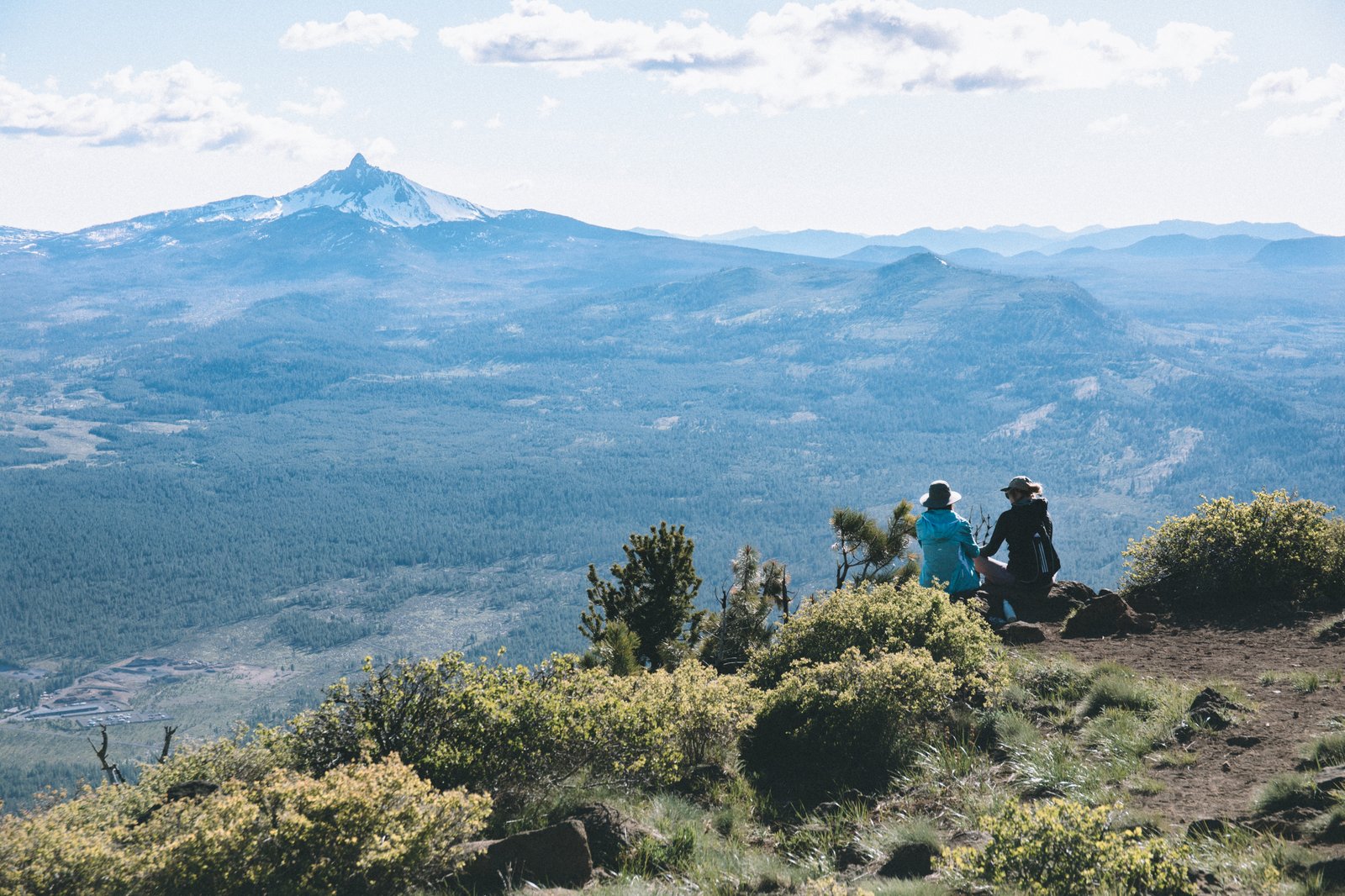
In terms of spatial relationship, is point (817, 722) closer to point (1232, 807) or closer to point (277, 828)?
point (1232, 807)

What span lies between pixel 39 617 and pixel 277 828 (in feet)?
726

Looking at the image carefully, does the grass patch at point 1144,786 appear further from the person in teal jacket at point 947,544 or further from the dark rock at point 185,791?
the dark rock at point 185,791

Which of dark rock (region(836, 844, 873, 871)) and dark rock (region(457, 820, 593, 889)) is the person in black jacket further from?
dark rock (region(457, 820, 593, 889))

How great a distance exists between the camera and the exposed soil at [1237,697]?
7.26 meters

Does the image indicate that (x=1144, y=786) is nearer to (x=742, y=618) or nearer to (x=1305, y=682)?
(x=1305, y=682)

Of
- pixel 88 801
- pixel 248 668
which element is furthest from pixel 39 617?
pixel 88 801

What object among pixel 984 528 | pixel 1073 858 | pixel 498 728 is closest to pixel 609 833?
pixel 498 728

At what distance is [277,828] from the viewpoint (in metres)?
6.32

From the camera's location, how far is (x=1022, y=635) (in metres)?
12.4

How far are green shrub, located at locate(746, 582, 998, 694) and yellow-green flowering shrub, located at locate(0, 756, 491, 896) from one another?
460 cm

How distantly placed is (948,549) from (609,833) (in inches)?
298

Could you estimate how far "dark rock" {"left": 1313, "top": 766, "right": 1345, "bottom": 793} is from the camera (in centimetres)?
661

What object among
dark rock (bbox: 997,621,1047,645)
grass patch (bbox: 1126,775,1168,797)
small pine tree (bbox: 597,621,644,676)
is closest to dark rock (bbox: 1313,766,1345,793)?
grass patch (bbox: 1126,775,1168,797)

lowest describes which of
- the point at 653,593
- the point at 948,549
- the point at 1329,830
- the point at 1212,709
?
the point at 653,593
